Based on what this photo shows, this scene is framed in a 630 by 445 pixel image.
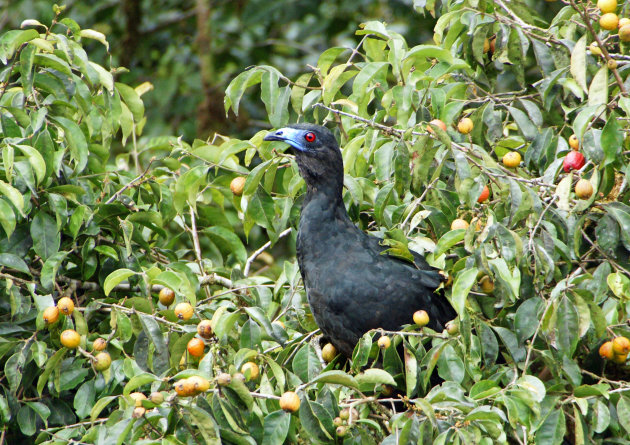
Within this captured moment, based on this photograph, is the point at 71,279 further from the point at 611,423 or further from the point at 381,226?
the point at 611,423

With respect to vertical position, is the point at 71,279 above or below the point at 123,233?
below

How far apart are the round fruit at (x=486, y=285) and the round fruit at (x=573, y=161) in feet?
1.53

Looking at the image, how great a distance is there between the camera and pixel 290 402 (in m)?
2.27

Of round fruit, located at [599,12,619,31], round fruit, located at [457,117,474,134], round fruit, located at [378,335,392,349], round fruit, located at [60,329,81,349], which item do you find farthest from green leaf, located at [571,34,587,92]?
round fruit, located at [60,329,81,349]

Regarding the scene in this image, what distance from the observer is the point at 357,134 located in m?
3.43

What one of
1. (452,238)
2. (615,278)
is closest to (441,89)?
(452,238)

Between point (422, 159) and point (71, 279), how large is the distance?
1457 millimetres

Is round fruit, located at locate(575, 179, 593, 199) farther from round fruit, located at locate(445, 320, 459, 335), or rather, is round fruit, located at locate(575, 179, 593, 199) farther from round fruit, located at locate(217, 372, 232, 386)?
round fruit, located at locate(217, 372, 232, 386)

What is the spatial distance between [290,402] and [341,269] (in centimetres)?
113

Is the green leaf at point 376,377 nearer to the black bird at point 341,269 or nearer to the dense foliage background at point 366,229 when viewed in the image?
the dense foliage background at point 366,229

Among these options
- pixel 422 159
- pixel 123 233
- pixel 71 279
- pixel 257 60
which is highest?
pixel 422 159

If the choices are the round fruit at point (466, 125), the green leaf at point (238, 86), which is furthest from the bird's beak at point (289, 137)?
the round fruit at point (466, 125)

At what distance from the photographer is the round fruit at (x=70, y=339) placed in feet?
9.05

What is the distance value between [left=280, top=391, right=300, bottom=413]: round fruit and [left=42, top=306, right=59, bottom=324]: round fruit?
95 cm
